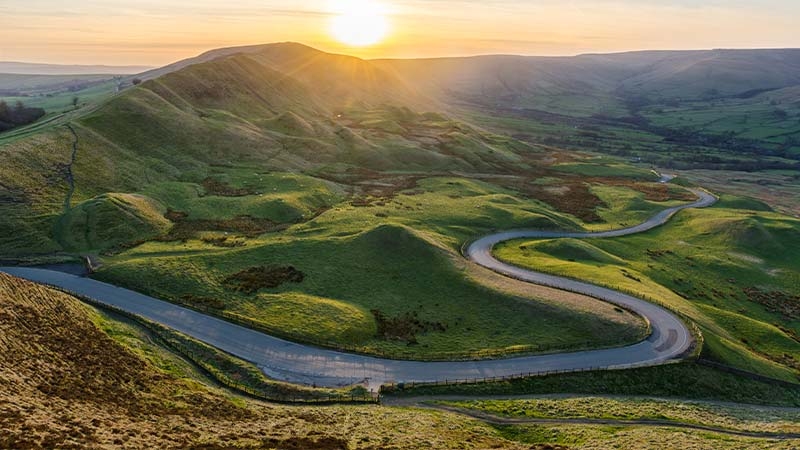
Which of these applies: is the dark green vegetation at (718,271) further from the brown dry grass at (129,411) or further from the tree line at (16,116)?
the tree line at (16,116)

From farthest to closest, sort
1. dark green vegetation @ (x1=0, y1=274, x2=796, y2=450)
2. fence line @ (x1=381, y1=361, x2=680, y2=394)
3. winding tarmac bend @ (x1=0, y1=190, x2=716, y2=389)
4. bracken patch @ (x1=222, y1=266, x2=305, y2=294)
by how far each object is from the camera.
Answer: bracken patch @ (x1=222, y1=266, x2=305, y2=294) → winding tarmac bend @ (x1=0, y1=190, x2=716, y2=389) → fence line @ (x1=381, y1=361, x2=680, y2=394) → dark green vegetation @ (x1=0, y1=274, x2=796, y2=450)

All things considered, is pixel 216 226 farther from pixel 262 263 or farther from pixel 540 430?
pixel 540 430

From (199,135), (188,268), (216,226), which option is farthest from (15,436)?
(199,135)

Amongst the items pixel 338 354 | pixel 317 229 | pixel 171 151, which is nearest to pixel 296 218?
pixel 317 229

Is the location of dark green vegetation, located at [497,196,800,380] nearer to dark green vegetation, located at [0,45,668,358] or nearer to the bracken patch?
dark green vegetation, located at [0,45,668,358]

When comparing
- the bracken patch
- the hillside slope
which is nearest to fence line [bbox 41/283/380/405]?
the bracken patch

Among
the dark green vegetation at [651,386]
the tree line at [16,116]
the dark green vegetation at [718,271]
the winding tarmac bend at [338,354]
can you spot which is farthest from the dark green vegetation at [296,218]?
the tree line at [16,116]
